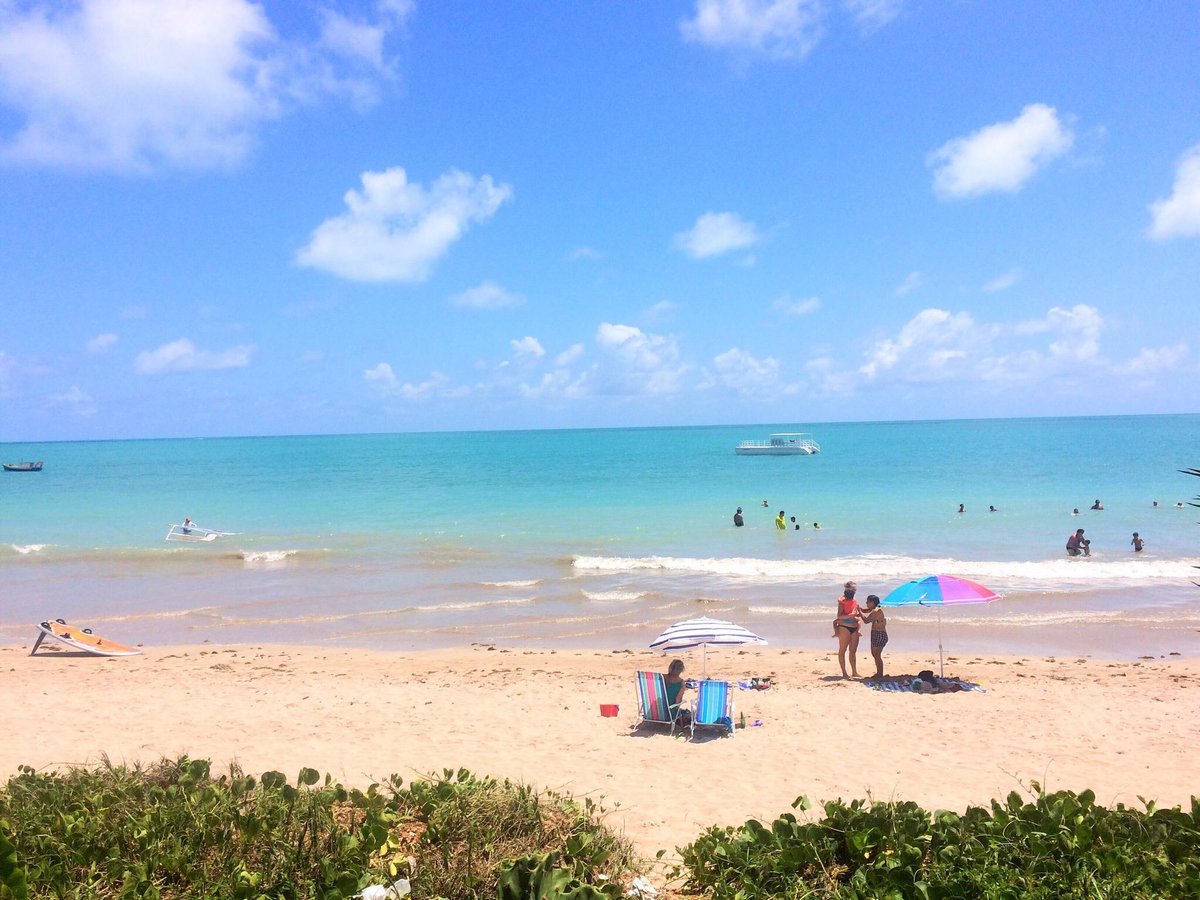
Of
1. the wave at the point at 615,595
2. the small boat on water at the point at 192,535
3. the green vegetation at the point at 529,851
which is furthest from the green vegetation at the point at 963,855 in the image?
the small boat on water at the point at 192,535

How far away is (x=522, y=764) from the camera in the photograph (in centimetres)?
905

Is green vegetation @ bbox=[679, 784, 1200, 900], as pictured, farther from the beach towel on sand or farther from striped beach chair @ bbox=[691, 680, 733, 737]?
the beach towel on sand

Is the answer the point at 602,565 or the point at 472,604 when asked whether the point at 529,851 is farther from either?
the point at 602,565

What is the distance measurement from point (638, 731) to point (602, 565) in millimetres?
15717

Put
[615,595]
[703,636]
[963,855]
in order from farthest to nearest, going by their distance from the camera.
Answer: [615,595] → [703,636] → [963,855]

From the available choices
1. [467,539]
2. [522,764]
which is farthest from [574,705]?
[467,539]

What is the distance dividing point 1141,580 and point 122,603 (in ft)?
92.9

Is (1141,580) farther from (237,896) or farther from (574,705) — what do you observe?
(237,896)

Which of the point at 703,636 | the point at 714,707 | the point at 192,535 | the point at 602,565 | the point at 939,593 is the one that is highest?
the point at 192,535

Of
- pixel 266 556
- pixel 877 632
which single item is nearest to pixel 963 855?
pixel 877 632

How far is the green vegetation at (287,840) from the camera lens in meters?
3.97

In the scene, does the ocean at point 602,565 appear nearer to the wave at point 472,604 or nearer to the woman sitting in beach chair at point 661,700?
the wave at point 472,604

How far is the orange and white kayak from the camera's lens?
15.9 meters

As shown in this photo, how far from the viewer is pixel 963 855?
13.3ft
